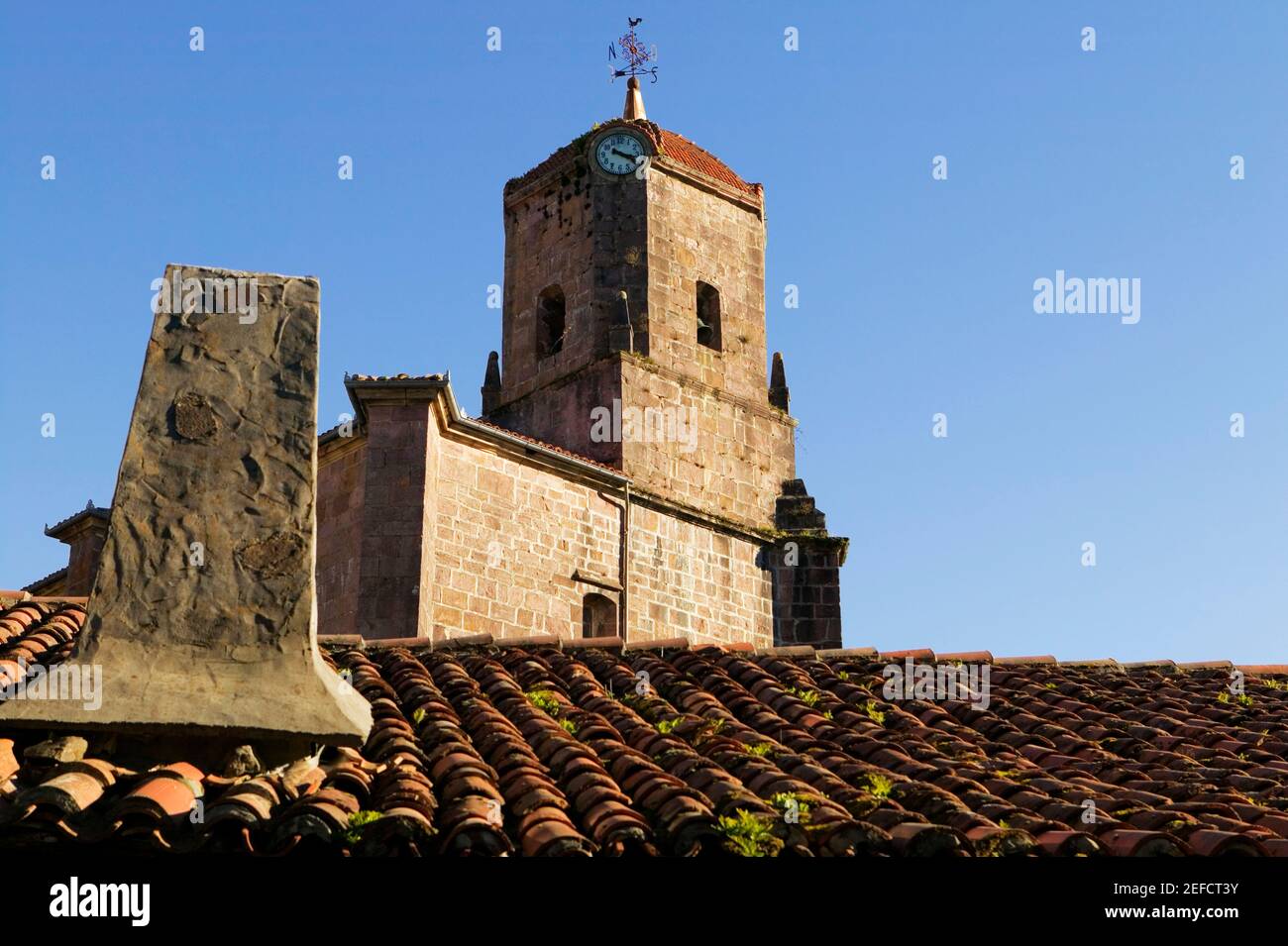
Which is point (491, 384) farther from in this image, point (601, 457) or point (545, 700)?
point (545, 700)

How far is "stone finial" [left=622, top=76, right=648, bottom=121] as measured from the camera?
27.4 metres

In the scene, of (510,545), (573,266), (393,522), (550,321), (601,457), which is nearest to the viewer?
(393,522)

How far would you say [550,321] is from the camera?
25.3 meters

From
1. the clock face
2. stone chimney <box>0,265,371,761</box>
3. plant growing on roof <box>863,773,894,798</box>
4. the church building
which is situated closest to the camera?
stone chimney <box>0,265,371,761</box>

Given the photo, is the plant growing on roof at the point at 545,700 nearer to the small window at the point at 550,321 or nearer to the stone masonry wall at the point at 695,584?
the stone masonry wall at the point at 695,584

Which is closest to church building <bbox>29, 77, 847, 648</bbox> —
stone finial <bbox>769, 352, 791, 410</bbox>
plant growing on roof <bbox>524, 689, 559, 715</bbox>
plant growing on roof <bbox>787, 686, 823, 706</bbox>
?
stone finial <bbox>769, 352, 791, 410</bbox>

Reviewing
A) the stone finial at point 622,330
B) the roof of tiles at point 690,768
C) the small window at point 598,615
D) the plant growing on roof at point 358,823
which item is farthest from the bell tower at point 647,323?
the plant growing on roof at point 358,823

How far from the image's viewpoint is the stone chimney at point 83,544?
21.3m

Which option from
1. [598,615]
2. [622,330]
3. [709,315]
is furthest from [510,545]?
[709,315]

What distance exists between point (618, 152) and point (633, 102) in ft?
10.3

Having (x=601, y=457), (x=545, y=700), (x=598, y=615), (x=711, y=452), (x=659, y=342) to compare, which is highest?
(x=659, y=342)

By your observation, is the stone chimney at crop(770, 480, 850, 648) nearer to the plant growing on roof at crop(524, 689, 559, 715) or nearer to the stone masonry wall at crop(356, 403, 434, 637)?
the stone masonry wall at crop(356, 403, 434, 637)

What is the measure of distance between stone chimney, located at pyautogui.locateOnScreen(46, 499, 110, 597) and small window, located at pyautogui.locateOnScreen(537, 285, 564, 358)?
7.29m

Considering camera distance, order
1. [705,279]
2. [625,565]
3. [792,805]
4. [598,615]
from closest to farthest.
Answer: [792,805]
[598,615]
[625,565]
[705,279]
